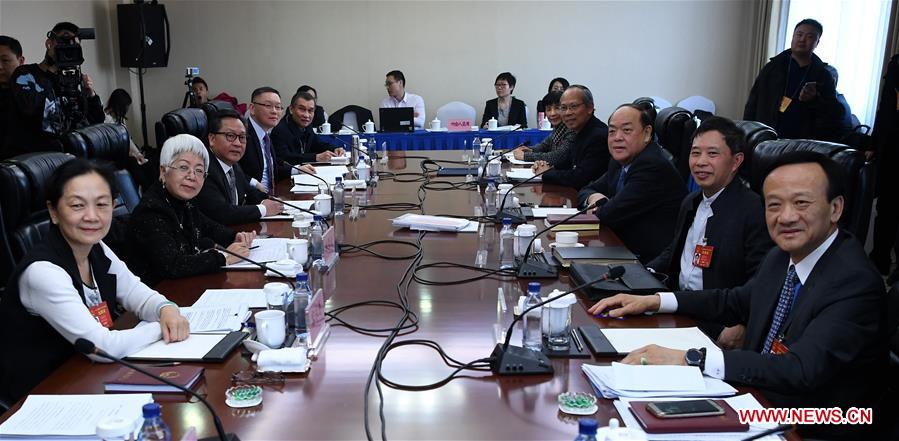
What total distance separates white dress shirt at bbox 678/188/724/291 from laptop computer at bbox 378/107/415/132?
4.44m

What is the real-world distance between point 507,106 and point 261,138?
389cm

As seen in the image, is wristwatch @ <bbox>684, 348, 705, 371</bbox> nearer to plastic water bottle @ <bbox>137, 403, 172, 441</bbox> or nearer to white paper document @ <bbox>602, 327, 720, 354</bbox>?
white paper document @ <bbox>602, 327, 720, 354</bbox>

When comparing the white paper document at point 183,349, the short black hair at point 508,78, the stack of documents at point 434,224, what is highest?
the short black hair at point 508,78

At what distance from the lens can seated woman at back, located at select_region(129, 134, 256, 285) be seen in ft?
6.87

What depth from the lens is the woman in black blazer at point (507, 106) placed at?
7391mm

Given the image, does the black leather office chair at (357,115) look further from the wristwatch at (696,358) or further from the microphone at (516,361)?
the wristwatch at (696,358)

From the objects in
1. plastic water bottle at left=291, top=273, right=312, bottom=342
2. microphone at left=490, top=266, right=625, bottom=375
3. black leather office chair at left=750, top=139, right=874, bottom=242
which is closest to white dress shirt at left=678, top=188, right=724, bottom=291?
black leather office chair at left=750, top=139, right=874, bottom=242

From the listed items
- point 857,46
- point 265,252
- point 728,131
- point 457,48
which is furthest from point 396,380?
point 457,48

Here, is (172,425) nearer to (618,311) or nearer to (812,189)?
(618,311)

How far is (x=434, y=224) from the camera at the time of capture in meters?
2.67

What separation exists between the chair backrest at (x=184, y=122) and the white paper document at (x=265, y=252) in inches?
55.0

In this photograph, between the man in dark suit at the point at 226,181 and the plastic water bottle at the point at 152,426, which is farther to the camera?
the man in dark suit at the point at 226,181

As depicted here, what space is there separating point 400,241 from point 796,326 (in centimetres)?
136

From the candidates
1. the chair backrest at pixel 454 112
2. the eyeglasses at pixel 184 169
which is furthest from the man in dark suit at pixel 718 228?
the chair backrest at pixel 454 112
